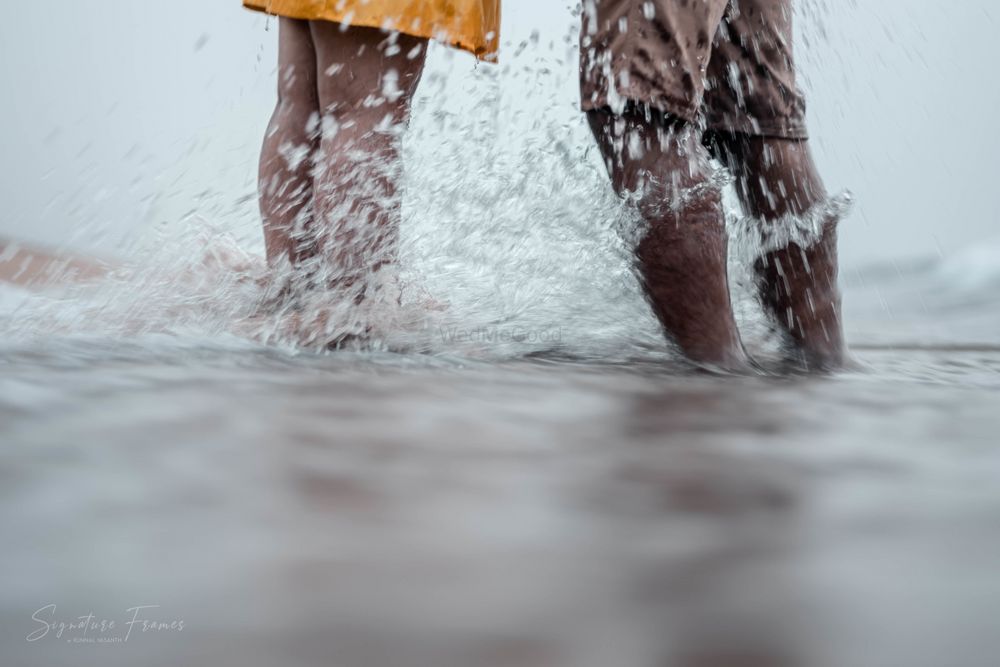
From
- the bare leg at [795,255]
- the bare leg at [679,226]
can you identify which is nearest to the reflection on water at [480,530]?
the bare leg at [679,226]

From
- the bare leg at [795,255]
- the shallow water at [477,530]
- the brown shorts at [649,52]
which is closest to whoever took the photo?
the shallow water at [477,530]

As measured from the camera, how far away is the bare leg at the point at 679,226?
1188 mm

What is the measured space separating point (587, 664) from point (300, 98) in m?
1.29

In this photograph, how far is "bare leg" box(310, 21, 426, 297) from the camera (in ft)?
4.16

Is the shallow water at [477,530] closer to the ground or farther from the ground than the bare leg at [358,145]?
closer to the ground

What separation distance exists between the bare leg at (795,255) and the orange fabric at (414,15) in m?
0.46

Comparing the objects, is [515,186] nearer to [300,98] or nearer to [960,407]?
[300,98]

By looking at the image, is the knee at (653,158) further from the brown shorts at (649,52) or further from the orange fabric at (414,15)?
the orange fabric at (414,15)

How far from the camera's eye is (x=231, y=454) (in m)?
0.50

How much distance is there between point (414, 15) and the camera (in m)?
1.23

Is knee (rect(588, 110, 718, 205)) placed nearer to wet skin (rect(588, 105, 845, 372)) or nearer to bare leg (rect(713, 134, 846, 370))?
wet skin (rect(588, 105, 845, 372))

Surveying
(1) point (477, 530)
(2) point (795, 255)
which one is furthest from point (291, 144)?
(1) point (477, 530)

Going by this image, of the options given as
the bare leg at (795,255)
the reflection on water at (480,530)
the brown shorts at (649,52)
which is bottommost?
the reflection on water at (480,530)

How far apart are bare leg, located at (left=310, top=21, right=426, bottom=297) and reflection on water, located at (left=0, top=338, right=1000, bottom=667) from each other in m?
0.56
